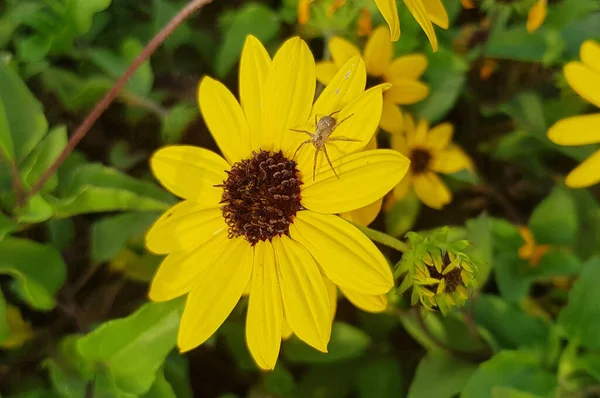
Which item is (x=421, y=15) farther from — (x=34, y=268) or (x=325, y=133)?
(x=34, y=268)

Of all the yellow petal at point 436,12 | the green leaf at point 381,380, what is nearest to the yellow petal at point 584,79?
the yellow petal at point 436,12

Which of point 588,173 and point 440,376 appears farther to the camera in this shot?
point 440,376

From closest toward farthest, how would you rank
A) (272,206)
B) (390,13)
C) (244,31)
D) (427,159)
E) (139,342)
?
(390,13)
(272,206)
(139,342)
(427,159)
(244,31)

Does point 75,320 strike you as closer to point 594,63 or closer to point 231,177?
point 231,177

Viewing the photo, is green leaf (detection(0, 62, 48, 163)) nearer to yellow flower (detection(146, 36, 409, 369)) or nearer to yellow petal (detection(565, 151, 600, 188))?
yellow flower (detection(146, 36, 409, 369))

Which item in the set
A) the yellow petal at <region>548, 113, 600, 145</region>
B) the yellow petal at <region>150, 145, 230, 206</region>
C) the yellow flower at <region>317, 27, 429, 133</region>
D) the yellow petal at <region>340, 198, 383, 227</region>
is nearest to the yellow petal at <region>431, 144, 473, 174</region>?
the yellow flower at <region>317, 27, 429, 133</region>

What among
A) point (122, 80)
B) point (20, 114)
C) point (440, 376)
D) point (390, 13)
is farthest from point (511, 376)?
point (20, 114)
